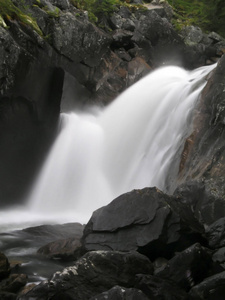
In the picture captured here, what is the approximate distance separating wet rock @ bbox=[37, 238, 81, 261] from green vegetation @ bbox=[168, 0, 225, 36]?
68.2ft

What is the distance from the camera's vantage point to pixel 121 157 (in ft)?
56.4

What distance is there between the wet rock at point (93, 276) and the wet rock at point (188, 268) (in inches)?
18.9

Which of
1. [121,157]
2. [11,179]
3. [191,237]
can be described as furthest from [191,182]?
[11,179]

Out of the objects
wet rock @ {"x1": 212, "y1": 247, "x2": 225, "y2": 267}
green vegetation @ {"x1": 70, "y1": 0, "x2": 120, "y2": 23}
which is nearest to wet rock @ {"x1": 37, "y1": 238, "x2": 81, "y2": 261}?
wet rock @ {"x1": 212, "y1": 247, "x2": 225, "y2": 267}

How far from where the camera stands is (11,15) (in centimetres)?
1603

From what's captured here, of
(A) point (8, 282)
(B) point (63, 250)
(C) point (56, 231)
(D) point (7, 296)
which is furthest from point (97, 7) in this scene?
(D) point (7, 296)

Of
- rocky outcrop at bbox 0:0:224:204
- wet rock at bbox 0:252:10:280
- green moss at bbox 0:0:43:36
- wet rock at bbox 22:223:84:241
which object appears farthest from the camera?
rocky outcrop at bbox 0:0:224:204

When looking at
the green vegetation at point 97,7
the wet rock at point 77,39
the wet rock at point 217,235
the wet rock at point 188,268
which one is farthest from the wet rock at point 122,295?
the green vegetation at point 97,7

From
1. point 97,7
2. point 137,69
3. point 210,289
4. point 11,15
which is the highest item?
point 97,7

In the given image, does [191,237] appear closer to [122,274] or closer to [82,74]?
[122,274]

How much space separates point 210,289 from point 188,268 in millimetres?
672

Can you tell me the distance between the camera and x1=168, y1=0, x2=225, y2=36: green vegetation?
26606 mm

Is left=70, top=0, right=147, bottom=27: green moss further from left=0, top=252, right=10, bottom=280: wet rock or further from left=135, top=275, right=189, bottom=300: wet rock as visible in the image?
left=135, top=275, right=189, bottom=300: wet rock

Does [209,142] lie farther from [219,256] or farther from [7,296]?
[7,296]
